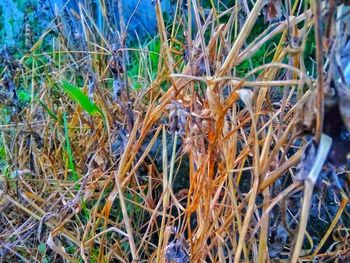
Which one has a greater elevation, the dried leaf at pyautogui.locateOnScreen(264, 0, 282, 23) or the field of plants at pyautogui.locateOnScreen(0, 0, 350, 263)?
the dried leaf at pyautogui.locateOnScreen(264, 0, 282, 23)

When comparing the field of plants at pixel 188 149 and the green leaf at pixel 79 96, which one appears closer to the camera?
the field of plants at pixel 188 149

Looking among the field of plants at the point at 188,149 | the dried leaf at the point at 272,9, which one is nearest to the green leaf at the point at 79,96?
the field of plants at the point at 188,149

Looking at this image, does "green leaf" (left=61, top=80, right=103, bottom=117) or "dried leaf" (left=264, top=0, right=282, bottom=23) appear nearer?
"dried leaf" (left=264, top=0, right=282, bottom=23)

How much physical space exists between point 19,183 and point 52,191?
7cm

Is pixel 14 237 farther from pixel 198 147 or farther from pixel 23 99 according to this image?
pixel 198 147

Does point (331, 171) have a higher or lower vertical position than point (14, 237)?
higher

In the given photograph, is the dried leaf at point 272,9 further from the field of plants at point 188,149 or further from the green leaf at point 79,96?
the green leaf at point 79,96

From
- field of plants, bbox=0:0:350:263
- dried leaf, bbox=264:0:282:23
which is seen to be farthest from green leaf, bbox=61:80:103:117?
dried leaf, bbox=264:0:282:23

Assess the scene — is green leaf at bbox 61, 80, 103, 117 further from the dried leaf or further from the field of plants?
the dried leaf

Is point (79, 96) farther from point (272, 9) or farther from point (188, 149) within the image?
point (272, 9)

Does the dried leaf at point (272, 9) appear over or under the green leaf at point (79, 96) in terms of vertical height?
over

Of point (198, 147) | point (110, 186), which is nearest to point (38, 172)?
point (110, 186)

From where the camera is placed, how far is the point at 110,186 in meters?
1.21

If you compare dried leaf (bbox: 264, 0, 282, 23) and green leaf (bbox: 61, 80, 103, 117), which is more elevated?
dried leaf (bbox: 264, 0, 282, 23)
